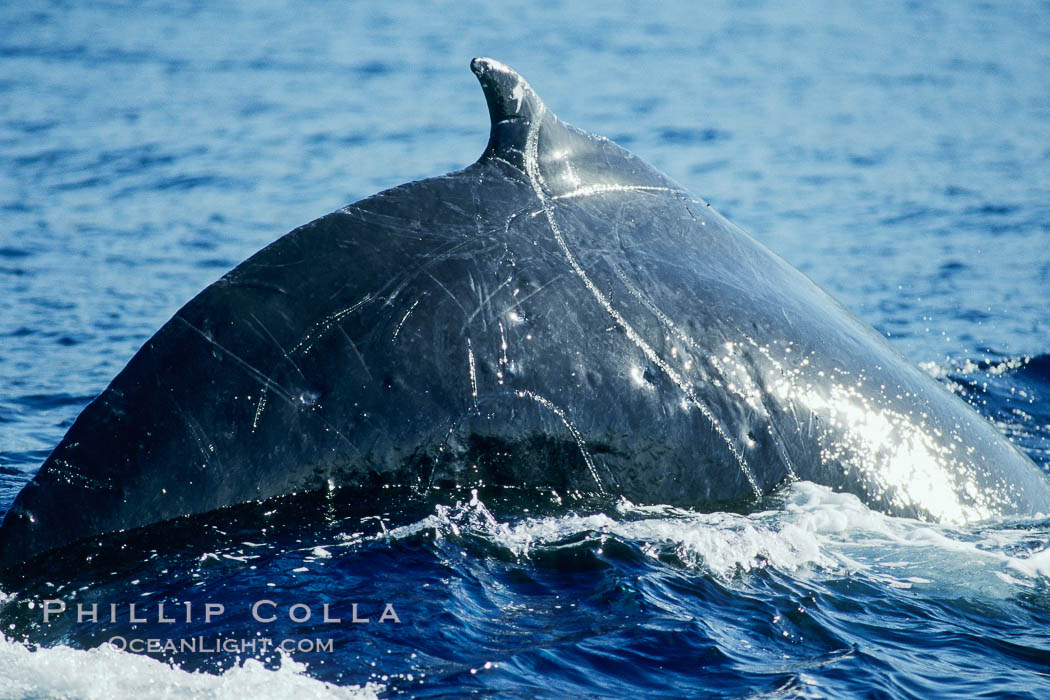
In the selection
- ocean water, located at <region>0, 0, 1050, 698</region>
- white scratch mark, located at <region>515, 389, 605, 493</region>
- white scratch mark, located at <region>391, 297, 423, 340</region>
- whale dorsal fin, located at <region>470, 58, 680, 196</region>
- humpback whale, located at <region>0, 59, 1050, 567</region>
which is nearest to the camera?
ocean water, located at <region>0, 0, 1050, 698</region>

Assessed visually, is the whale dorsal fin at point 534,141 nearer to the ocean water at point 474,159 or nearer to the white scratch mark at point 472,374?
the white scratch mark at point 472,374

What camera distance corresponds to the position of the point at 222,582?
5668 millimetres

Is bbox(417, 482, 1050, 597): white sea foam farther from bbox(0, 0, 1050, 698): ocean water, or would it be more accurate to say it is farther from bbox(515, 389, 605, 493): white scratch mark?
bbox(515, 389, 605, 493): white scratch mark

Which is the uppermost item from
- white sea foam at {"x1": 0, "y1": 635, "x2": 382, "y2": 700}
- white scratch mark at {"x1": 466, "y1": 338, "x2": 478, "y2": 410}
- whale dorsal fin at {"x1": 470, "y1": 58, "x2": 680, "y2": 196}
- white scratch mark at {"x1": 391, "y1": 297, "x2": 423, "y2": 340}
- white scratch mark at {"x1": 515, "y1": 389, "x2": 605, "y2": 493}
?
whale dorsal fin at {"x1": 470, "y1": 58, "x2": 680, "y2": 196}

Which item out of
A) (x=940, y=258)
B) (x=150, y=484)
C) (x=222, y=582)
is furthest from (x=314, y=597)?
(x=940, y=258)

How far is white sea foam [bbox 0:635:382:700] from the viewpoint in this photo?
4914 millimetres

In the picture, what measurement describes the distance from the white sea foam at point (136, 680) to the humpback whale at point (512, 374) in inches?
27.5

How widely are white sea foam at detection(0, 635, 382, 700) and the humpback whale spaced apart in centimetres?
70

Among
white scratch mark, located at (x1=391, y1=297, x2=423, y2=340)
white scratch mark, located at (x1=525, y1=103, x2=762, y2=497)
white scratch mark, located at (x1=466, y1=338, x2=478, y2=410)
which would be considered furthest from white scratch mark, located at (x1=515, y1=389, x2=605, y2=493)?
white scratch mark, located at (x1=391, y1=297, x2=423, y2=340)

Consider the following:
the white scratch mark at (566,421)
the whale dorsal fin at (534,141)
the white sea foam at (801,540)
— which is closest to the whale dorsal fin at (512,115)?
the whale dorsal fin at (534,141)

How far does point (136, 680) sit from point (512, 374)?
218 centimetres

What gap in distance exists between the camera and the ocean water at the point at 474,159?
17.9 feet

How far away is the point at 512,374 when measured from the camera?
6039 millimetres

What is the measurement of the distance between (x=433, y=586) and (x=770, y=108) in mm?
19132
